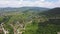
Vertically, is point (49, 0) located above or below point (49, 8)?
above

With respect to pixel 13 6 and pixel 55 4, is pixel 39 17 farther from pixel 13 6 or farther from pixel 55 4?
pixel 13 6

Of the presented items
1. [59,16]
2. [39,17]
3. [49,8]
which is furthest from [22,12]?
[59,16]

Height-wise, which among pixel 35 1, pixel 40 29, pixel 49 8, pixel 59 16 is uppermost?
pixel 35 1

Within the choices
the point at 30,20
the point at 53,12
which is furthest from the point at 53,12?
the point at 30,20

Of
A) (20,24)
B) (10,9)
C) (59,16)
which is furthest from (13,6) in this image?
(59,16)

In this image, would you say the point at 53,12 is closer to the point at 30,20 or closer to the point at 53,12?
the point at 53,12

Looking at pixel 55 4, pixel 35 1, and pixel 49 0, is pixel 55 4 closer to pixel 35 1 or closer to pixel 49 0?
pixel 49 0
